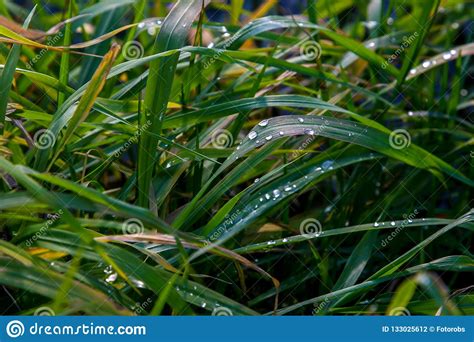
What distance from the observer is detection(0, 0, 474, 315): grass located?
3.77 feet

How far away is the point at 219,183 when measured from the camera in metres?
1.34

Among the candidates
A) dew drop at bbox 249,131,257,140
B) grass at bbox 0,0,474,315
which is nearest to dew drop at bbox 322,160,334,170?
grass at bbox 0,0,474,315

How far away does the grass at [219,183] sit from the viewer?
1.15 metres

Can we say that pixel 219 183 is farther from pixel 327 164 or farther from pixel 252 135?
pixel 327 164

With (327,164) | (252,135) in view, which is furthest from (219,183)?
(327,164)

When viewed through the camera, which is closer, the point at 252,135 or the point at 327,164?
the point at 252,135

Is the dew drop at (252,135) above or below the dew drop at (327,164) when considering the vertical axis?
below

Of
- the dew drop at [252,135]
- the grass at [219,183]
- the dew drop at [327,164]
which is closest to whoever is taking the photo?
the grass at [219,183]

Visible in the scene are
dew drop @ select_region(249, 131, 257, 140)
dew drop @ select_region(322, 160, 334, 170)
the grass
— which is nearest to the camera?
the grass

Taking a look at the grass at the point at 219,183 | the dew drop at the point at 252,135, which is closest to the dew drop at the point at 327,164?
the grass at the point at 219,183

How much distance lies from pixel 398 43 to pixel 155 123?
0.87 m

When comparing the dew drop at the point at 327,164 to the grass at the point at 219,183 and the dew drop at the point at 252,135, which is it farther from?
the dew drop at the point at 252,135

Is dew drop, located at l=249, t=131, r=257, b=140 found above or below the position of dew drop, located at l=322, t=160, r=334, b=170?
below

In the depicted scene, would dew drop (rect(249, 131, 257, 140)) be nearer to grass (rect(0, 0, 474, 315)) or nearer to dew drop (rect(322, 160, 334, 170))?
grass (rect(0, 0, 474, 315))
